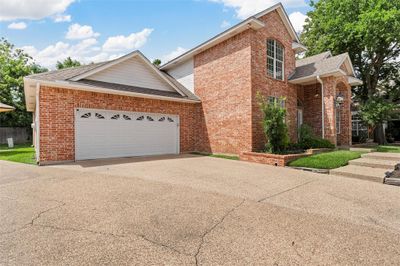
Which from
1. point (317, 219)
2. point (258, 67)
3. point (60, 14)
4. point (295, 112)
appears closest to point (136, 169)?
point (317, 219)

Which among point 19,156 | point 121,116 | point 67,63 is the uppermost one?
point 67,63

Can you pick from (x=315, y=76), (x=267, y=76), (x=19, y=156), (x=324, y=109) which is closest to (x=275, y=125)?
(x=267, y=76)

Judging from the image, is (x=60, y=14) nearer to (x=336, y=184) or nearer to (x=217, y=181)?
(x=217, y=181)

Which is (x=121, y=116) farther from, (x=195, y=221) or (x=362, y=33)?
(x=362, y=33)

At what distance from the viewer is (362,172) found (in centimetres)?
734

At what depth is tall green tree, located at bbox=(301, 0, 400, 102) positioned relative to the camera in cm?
1522

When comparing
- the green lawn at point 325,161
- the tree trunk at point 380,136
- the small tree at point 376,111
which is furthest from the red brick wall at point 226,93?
the tree trunk at point 380,136

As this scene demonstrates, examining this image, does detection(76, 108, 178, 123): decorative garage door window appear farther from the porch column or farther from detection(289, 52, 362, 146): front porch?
the porch column

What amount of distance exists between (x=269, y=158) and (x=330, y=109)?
548cm

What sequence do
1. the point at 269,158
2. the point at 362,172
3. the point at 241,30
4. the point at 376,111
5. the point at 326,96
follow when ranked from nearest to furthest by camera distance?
the point at 362,172, the point at 269,158, the point at 241,30, the point at 326,96, the point at 376,111

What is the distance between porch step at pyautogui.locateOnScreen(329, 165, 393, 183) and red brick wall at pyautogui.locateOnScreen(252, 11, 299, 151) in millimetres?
3456

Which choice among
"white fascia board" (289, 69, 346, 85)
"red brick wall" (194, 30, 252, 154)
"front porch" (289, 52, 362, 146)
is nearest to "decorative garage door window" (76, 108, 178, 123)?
"red brick wall" (194, 30, 252, 154)

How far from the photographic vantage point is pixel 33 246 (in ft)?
9.24

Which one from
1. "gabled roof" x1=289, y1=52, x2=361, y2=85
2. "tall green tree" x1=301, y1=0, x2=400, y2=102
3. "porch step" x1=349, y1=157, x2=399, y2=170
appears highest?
"tall green tree" x1=301, y1=0, x2=400, y2=102
